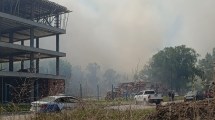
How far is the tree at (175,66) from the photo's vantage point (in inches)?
3361

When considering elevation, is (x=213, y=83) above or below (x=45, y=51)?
below

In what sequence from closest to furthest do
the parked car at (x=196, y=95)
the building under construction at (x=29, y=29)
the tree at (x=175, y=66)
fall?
the parked car at (x=196, y=95) → the building under construction at (x=29, y=29) → the tree at (x=175, y=66)

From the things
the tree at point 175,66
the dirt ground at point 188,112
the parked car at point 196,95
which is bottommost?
the dirt ground at point 188,112

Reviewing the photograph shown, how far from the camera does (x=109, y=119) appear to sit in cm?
671

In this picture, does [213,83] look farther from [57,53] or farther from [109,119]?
[57,53]

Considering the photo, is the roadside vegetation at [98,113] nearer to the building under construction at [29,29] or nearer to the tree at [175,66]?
the building under construction at [29,29]

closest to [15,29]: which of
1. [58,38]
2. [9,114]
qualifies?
[58,38]

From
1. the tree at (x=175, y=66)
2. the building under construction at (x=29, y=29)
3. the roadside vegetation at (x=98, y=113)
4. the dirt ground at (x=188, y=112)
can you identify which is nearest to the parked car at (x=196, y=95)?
the dirt ground at (x=188, y=112)

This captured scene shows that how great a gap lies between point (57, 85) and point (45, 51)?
123ft

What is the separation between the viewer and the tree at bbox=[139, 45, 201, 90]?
85375 mm

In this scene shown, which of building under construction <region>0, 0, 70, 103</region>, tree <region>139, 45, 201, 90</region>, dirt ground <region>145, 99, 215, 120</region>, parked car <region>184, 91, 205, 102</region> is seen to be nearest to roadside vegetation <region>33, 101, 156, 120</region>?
dirt ground <region>145, 99, 215, 120</region>

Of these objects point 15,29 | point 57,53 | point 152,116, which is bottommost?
point 152,116

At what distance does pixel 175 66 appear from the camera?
86062mm

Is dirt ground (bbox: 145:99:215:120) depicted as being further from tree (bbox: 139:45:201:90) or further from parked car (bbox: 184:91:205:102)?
tree (bbox: 139:45:201:90)
